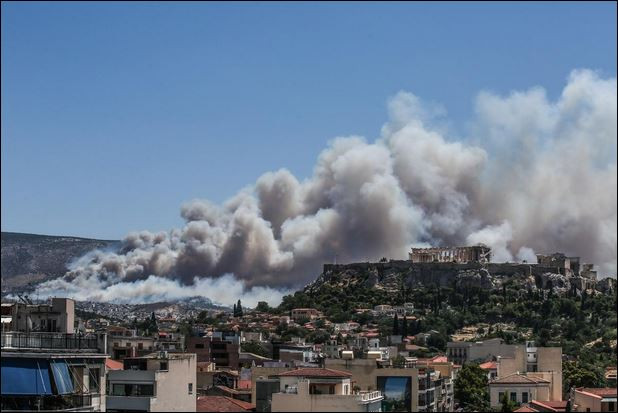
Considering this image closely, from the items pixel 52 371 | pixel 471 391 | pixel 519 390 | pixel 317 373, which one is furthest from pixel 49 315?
pixel 471 391

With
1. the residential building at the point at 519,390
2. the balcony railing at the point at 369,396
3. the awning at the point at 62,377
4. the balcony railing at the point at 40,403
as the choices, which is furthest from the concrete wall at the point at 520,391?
the balcony railing at the point at 40,403

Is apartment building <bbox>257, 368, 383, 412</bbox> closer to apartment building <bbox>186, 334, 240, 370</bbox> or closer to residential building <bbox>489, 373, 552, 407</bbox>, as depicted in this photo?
residential building <bbox>489, 373, 552, 407</bbox>

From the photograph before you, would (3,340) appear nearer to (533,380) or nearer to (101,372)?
(101,372)

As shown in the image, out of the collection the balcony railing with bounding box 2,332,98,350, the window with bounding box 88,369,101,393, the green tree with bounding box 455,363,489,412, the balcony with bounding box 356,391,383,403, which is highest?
the balcony railing with bounding box 2,332,98,350

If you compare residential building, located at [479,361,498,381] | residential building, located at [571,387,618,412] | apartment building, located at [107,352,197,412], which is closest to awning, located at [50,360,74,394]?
apartment building, located at [107,352,197,412]

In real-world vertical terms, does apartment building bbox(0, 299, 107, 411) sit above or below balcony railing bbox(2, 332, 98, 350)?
below

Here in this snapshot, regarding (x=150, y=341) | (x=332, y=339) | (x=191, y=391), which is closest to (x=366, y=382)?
(x=191, y=391)
